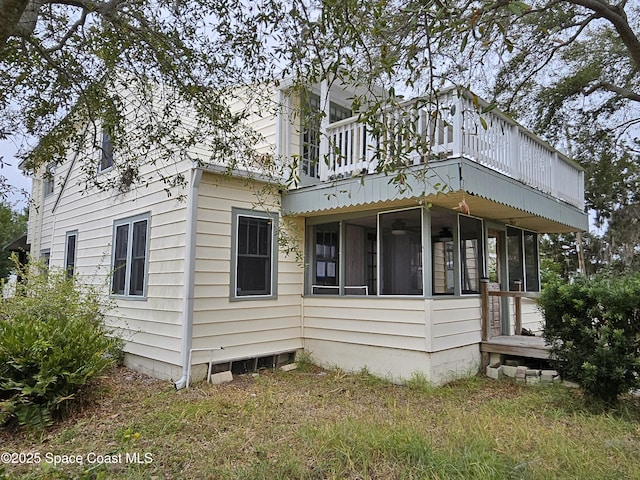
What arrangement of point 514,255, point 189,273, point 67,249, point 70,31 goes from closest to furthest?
point 70,31 → point 189,273 → point 514,255 → point 67,249

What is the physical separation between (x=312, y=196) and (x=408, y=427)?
12.9 ft

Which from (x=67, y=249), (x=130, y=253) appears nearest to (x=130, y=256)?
(x=130, y=253)

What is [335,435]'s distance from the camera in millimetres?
3695

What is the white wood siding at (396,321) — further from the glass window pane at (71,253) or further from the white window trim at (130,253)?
the glass window pane at (71,253)

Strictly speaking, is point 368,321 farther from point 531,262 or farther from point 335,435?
point 531,262

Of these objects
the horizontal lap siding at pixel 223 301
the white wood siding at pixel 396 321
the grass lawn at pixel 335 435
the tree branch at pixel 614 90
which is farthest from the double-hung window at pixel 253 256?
the tree branch at pixel 614 90

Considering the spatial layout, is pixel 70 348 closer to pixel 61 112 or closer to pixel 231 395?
pixel 231 395

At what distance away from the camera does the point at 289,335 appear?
7.32m

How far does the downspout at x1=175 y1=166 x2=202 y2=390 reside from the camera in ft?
19.6

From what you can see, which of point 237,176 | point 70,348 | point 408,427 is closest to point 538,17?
point 237,176

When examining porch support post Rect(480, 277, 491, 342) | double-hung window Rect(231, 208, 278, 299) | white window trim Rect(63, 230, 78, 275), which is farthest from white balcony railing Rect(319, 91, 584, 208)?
white window trim Rect(63, 230, 78, 275)

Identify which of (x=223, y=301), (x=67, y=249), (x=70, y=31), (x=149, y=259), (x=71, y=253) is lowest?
(x=223, y=301)

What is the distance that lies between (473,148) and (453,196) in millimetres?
672

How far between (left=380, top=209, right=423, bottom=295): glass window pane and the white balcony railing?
96 centimetres
